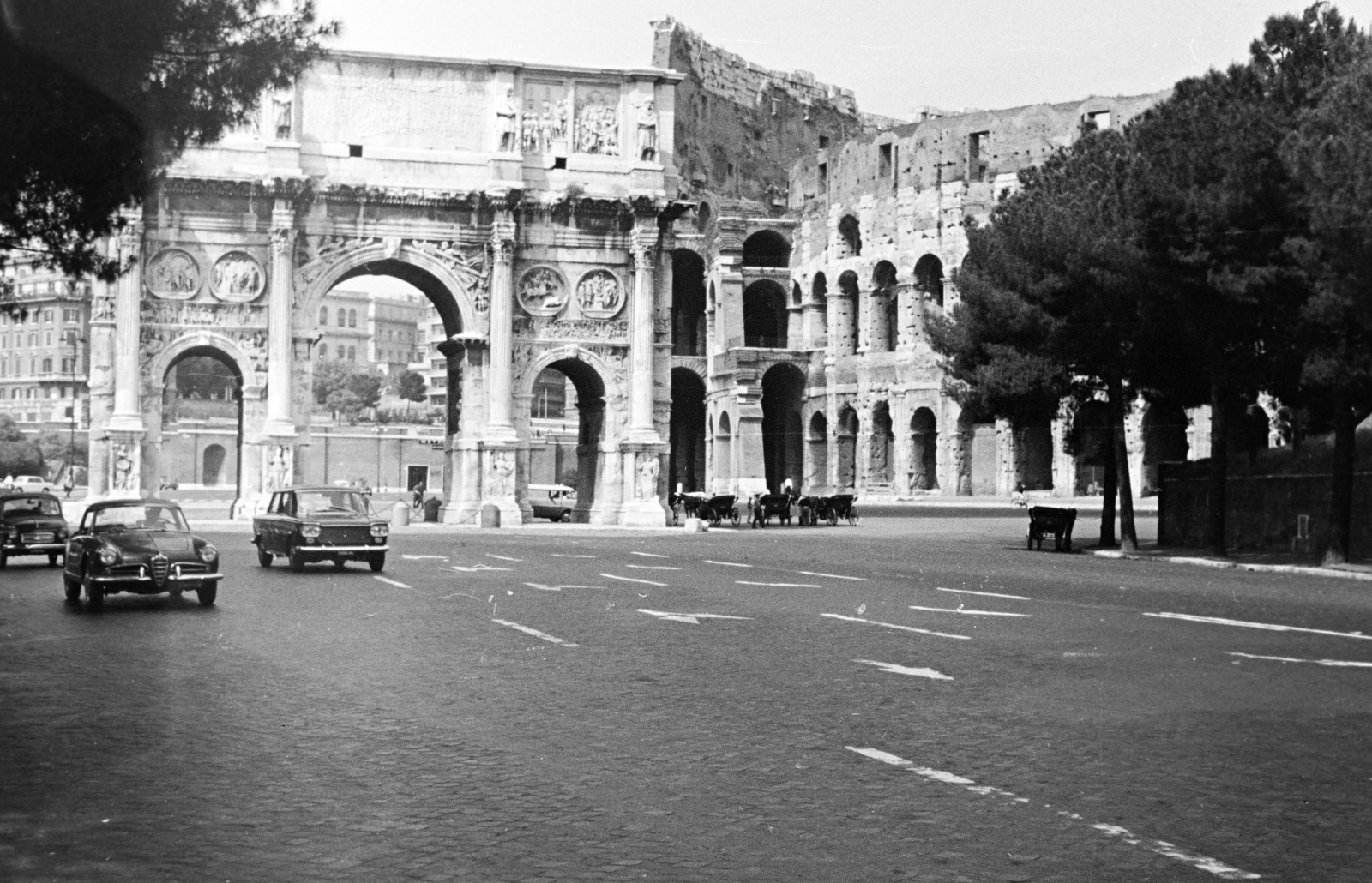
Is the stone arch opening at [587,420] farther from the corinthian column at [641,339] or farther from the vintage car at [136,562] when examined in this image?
the vintage car at [136,562]

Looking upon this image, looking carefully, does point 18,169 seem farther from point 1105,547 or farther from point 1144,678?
point 1105,547

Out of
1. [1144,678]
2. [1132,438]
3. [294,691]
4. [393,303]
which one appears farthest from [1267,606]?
[393,303]

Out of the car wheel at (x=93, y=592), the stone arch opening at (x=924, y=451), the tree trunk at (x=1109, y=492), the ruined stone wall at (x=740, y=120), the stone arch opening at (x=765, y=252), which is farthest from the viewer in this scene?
the stone arch opening at (x=765, y=252)

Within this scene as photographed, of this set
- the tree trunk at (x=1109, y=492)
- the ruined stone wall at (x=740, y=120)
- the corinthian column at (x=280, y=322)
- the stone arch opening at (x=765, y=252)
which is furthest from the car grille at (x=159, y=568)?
the stone arch opening at (x=765, y=252)

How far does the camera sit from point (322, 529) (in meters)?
21.8

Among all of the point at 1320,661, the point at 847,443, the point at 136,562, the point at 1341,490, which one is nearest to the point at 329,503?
the point at 136,562

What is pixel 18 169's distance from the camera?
41.7 ft

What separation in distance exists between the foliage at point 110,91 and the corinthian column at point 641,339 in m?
25.2

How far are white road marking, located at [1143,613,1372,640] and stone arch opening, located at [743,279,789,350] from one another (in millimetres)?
61139

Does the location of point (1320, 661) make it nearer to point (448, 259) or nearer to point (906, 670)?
point (906, 670)

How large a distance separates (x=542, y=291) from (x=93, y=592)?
25730 mm

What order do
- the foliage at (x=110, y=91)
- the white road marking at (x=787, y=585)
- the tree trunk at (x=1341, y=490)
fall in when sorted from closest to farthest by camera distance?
the foliage at (x=110, y=91) → the white road marking at (x=787, y=585) → the tree trunk at (x=1341, y=490)

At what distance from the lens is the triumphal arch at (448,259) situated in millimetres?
38250

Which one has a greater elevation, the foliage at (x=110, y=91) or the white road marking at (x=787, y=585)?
the foliage at (x=110, y=91)
